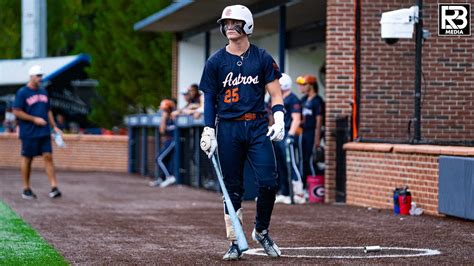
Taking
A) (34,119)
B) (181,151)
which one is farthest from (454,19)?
(181,151)

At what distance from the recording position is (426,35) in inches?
574

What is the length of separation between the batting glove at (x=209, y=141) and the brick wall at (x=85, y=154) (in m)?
20.1

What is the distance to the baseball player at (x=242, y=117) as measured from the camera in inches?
354

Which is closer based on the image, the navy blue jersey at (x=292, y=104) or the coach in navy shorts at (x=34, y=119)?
the navy blue jersey at (x=292, y=104)

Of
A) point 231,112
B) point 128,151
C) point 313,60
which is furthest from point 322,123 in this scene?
point 128,151

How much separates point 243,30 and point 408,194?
545 centimetres

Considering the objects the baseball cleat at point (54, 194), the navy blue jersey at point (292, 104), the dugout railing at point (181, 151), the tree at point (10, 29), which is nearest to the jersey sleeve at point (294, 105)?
the navy blue jersey at point (292, 104)

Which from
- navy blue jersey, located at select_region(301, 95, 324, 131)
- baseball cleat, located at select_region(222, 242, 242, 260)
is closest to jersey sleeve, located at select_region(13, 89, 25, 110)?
navy blue jersey, located at select_region(301, 95, 324, 131)

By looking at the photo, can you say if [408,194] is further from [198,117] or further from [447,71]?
[198,117]

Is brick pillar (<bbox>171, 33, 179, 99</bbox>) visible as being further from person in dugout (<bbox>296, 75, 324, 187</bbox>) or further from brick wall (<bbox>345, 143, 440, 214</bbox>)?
brick wall (<bbox>345, 143, 440, 214</bbox>)

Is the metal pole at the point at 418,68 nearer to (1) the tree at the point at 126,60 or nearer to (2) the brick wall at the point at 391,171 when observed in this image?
(2) the brick wall at the point at 391,171

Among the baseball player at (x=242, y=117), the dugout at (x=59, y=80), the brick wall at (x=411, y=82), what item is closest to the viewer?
the baseball player at (x=242, y=117)

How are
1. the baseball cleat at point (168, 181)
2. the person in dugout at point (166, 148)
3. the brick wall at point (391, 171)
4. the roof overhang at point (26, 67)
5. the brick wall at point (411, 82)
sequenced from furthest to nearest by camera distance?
the roof overhang at point (26, 67), the person in dugout at point (166, 148), the baseball cleat at point (168, 181), the brick wall at point (411, 82), the brick wall at point (391, 171)

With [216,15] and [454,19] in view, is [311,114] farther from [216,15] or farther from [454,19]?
[216,15]
